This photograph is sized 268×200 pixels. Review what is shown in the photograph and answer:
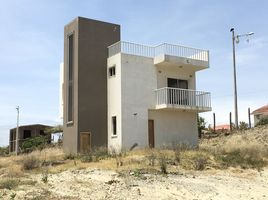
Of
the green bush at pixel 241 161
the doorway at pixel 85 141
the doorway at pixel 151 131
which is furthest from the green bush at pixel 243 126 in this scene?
the doorway at pixel 85 141

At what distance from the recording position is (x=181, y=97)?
30609mm

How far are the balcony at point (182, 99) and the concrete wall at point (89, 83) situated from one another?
399cm

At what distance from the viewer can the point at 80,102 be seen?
95.4ft

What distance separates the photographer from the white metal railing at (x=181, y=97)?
29634 millimetres

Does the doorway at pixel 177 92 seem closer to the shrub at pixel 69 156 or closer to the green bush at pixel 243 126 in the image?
the shrub at pixel 69 156

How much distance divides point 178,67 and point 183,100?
255 cm

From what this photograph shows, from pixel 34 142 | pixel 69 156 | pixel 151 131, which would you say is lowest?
pixel 69 156

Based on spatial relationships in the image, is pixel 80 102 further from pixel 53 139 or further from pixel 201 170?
pixel 53 139

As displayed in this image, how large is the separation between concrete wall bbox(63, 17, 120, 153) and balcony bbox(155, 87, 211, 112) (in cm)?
399

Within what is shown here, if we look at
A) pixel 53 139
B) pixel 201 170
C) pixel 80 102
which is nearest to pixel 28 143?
pixel 53 139

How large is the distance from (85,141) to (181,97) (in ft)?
24.6

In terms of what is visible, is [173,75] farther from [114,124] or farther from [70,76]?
[70,76]

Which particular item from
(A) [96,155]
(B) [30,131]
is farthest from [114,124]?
(B) [30,131]

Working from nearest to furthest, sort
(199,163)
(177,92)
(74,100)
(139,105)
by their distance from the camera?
(199,163)
(139,105)
(74,100)
(177,92)
